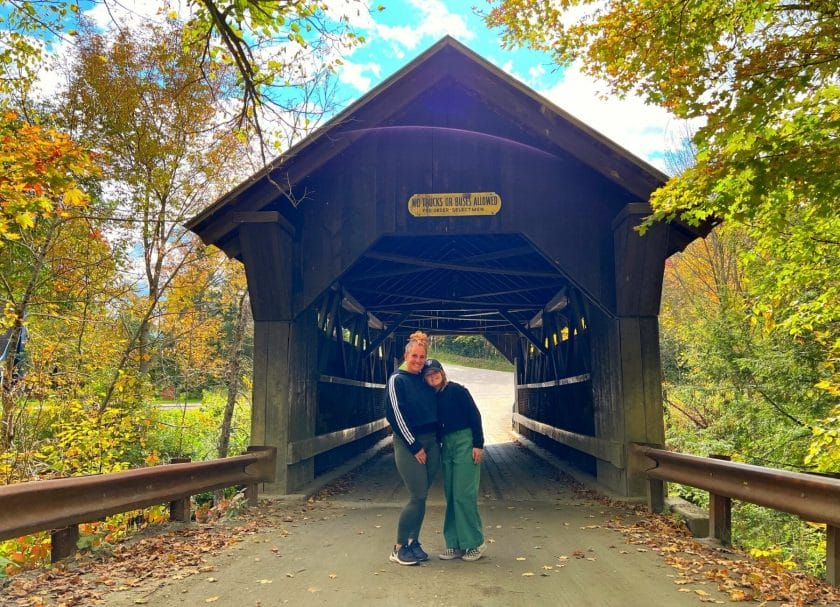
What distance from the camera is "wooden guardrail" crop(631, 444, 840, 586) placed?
3.40m

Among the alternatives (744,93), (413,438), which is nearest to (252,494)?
(413,438)

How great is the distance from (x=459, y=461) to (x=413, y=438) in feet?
1.36

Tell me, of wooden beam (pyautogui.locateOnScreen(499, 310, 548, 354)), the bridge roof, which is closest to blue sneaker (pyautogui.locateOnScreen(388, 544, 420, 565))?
the bridge roof

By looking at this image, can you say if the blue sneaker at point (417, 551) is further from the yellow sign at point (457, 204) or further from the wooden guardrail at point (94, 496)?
the yellow sign at point (457, 204)

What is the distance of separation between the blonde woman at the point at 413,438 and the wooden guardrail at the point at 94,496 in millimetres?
1911

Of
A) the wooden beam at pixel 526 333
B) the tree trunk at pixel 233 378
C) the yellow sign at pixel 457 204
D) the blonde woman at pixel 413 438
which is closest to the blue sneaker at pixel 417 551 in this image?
the blonde woman at pixel 413 438

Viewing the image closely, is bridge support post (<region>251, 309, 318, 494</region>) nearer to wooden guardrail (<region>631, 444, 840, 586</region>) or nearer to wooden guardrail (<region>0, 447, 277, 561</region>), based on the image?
wooden guardrail (<region>0, 447, 277, 561</region>)

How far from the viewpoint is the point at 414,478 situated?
410 centimetres

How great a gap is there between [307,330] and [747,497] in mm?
5210

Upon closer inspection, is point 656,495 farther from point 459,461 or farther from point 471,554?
point 459,461

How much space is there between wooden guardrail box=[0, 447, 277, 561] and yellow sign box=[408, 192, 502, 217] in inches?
134

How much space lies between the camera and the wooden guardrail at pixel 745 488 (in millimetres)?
3398

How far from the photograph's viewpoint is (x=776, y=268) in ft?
26.8

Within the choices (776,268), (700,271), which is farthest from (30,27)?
(700,271)
